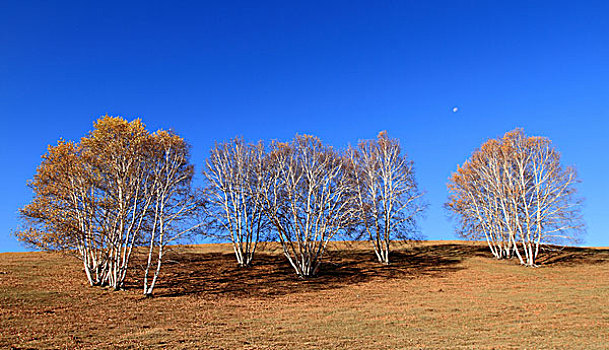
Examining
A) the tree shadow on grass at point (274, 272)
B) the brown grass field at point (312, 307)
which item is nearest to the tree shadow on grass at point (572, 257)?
the brown grass field at point (312, 307)

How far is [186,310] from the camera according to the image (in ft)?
62.3

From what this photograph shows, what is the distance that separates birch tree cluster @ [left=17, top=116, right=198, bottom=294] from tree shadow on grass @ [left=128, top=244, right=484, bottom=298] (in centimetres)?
275

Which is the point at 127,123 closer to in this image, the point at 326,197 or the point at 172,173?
the point at 172,173

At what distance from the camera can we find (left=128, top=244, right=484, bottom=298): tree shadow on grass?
24.6m

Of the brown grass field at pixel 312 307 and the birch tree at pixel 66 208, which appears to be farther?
the birch tree at pixel 66 208

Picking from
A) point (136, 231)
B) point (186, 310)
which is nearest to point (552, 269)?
point (186, 310)

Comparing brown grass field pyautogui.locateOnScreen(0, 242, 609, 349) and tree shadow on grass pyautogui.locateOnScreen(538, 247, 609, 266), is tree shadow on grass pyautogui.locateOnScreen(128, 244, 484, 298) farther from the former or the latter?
tree shadow on grass pyautogui.locateOnScreen(538, 247, 609, 266)

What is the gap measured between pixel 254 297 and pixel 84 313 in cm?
881

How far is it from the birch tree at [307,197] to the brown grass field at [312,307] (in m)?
2.20

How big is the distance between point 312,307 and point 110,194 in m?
13.5

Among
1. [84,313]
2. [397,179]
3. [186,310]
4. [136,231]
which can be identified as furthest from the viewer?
[397,179]

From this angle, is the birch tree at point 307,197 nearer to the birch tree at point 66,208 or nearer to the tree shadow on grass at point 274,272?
the tree shadow on grass at point 274,272

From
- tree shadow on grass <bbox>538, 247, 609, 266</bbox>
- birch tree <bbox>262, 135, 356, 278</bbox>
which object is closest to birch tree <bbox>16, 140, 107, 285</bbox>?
birch tree <bbox>262, 135, 356, 278</bbox>

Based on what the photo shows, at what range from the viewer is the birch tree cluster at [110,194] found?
22.7 metres
